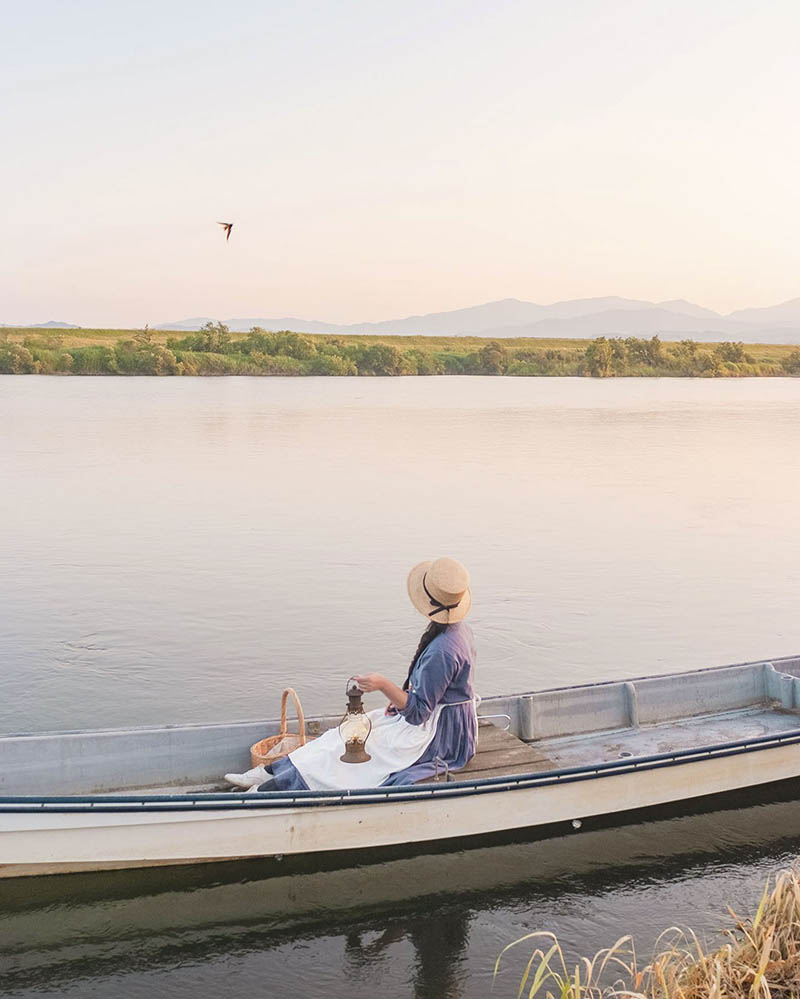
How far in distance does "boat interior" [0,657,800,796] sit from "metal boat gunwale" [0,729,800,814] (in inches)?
12.1

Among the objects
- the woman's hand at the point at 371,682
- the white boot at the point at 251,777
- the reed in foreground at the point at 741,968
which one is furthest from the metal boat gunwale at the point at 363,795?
the reed in foreground at the point at 741,968

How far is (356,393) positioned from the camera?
203ft

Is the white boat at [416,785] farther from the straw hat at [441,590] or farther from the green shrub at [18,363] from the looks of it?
the green shrub at [18,363]

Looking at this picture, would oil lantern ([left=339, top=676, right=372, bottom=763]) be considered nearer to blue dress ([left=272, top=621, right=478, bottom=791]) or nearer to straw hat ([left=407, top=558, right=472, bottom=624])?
blue dress ([left=272, top=621, right=478, bottom=791])

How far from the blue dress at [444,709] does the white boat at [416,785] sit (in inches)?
7.4

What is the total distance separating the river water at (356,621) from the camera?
271 inches

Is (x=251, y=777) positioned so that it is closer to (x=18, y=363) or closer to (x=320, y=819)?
(x=320, y=819)

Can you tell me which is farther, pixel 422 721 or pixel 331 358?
pixel 331 358

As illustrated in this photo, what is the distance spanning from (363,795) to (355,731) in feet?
1.44

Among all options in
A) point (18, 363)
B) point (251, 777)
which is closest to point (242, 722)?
point (251, 777)

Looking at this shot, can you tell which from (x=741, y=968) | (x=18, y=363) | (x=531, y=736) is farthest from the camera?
→ (x=18, y=363)

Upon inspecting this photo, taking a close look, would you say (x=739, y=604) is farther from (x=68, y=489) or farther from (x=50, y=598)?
(x=68, y=489)

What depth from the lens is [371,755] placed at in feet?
24.4

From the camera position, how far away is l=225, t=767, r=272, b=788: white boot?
24.6 feet
